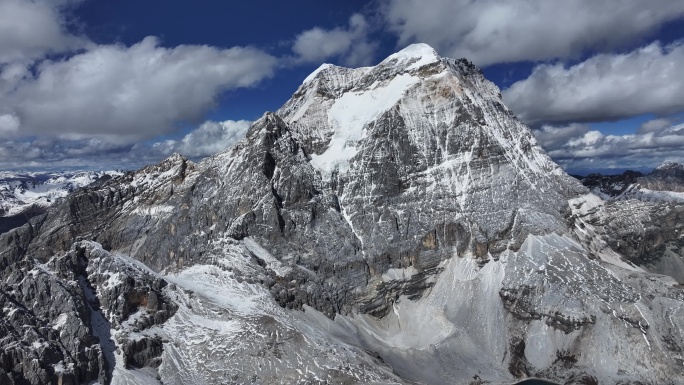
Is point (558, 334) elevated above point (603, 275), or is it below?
below

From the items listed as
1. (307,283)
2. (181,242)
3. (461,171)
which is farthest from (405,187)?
→ (181,242)

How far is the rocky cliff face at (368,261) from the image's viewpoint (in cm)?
12094

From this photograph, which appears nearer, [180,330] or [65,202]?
[180,330]

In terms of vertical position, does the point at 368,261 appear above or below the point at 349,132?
below

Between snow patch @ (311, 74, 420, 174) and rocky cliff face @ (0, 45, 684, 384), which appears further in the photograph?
snow patch @ (311, 74, 420, 174)

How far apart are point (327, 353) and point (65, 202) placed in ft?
359

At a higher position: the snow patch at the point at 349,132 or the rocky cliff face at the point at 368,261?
the snow patch at the point at 349,132

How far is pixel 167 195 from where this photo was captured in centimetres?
17125

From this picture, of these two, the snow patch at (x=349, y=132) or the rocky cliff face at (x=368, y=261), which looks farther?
the snow patch at (x=349, y=132)

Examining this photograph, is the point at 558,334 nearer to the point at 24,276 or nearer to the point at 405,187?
the point at 405,187

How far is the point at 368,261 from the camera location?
164125mm

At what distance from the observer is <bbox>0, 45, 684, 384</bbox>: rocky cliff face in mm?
120938

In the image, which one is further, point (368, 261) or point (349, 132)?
point (349, 132)

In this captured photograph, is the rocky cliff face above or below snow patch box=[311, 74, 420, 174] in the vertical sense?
below
